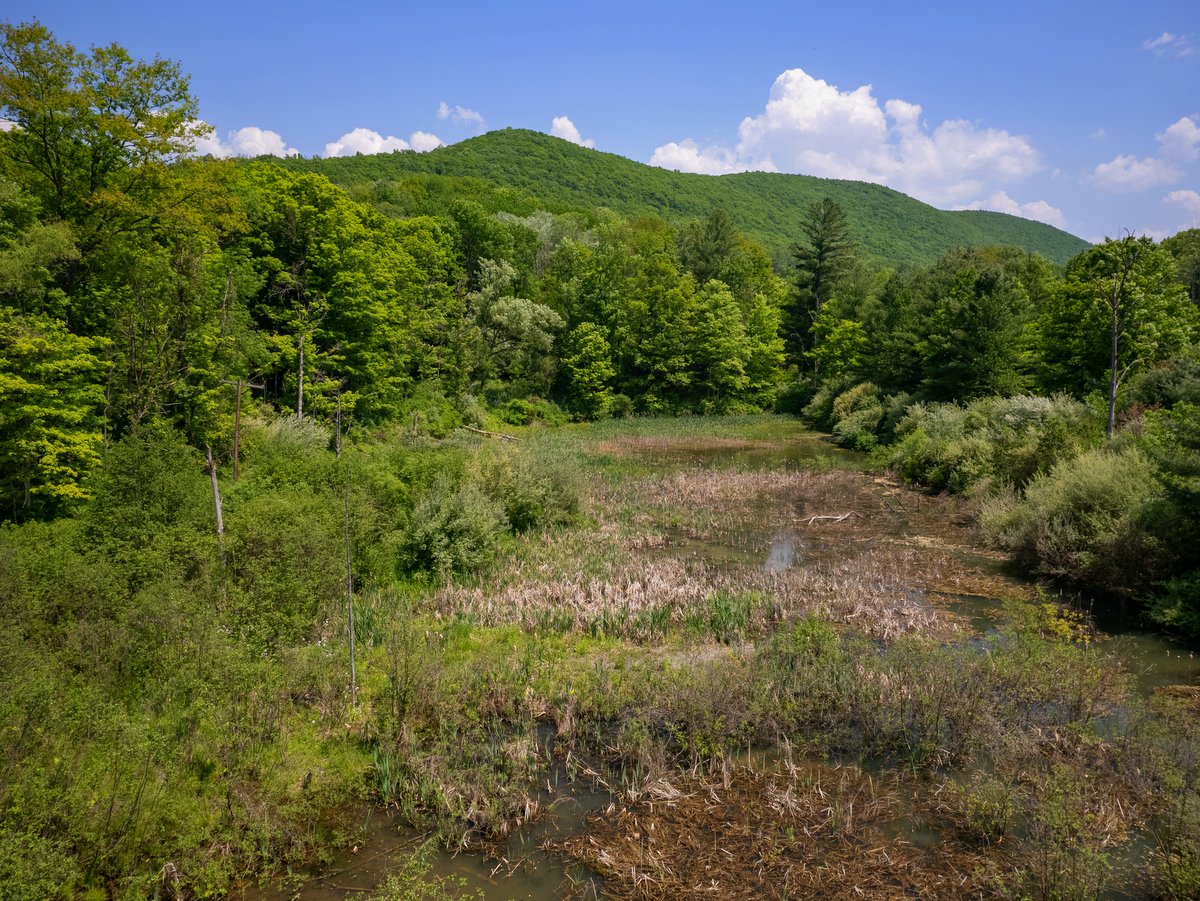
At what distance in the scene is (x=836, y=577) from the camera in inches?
552

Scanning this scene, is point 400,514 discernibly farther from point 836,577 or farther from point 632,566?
point 836,577

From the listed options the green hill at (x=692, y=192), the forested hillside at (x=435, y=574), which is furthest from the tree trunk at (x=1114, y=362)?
the green hill at (x=692, y=192)

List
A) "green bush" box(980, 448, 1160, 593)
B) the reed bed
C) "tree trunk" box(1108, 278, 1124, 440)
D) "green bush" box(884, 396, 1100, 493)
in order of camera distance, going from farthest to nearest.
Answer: "green bush" box(884, 396, 1100, 493) → "tree trunk" box(1108, 278, 1124, 440) → "green bush" box(980, 448, 1160, 593) → the reed bed

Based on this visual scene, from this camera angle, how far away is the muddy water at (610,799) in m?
6.09

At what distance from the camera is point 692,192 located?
111688 mm

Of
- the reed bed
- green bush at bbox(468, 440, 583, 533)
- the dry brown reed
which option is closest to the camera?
the dry brown reed

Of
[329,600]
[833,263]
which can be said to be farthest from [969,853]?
[833,263]

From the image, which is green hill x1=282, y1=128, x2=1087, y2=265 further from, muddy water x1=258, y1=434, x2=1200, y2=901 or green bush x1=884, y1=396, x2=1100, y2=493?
muddy water x1=258, y1=434, x2=1200, y2=901

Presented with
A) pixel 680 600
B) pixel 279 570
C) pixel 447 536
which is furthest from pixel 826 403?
pixel 279 570

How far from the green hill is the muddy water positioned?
2604 inches

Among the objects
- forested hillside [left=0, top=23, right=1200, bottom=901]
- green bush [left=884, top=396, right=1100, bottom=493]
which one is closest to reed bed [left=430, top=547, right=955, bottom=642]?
forested hillside [left=0, top=23, right=1200, bottom=901]

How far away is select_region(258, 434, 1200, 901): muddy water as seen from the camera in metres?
6.09

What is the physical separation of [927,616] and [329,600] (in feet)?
34.1

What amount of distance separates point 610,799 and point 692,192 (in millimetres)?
115715
